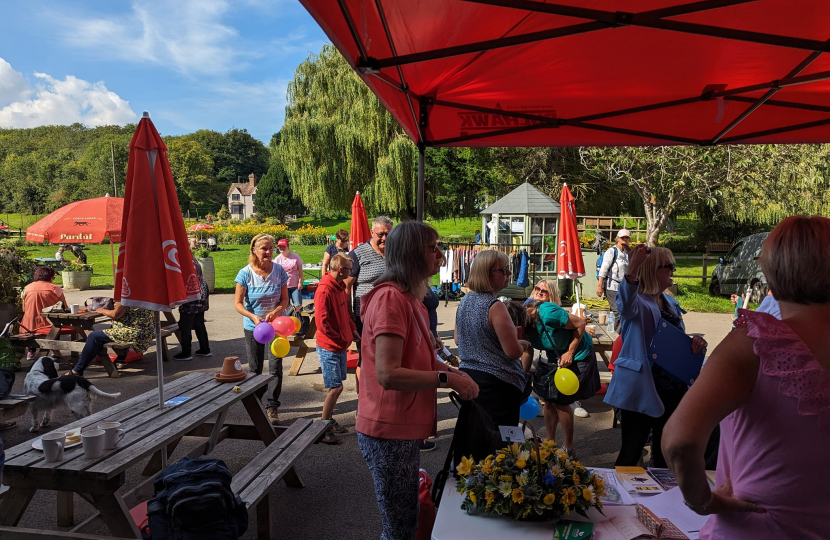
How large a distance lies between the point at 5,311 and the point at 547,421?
7.80 m

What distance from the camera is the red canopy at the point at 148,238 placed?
10.9ft

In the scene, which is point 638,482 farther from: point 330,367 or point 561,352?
point 330,367

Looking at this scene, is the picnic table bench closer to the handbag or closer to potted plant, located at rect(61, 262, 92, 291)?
the handbag

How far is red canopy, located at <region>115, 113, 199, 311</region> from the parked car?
491 inches

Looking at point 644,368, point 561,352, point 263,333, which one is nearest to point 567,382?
point 561,352

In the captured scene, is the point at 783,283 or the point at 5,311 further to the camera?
the point at 5,311

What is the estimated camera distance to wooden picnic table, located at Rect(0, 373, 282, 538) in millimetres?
2635

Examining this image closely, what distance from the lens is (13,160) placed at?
75.0m

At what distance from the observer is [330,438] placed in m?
4.77

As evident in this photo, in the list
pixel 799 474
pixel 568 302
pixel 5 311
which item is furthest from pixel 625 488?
pixel 568 302

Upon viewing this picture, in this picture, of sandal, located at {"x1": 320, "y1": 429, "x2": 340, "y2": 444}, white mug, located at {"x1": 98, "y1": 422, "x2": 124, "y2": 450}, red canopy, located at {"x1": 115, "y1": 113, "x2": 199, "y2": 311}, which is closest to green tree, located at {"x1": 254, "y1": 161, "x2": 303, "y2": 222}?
sandal, located at {"x1": 320, "y1": 429, "x2": 340, "y2": 444}

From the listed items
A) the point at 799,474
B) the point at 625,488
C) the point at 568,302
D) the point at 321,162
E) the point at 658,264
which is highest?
the point at 321,162

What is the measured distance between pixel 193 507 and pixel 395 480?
2.61 feet

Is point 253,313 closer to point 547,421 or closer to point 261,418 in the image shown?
point 261,418
